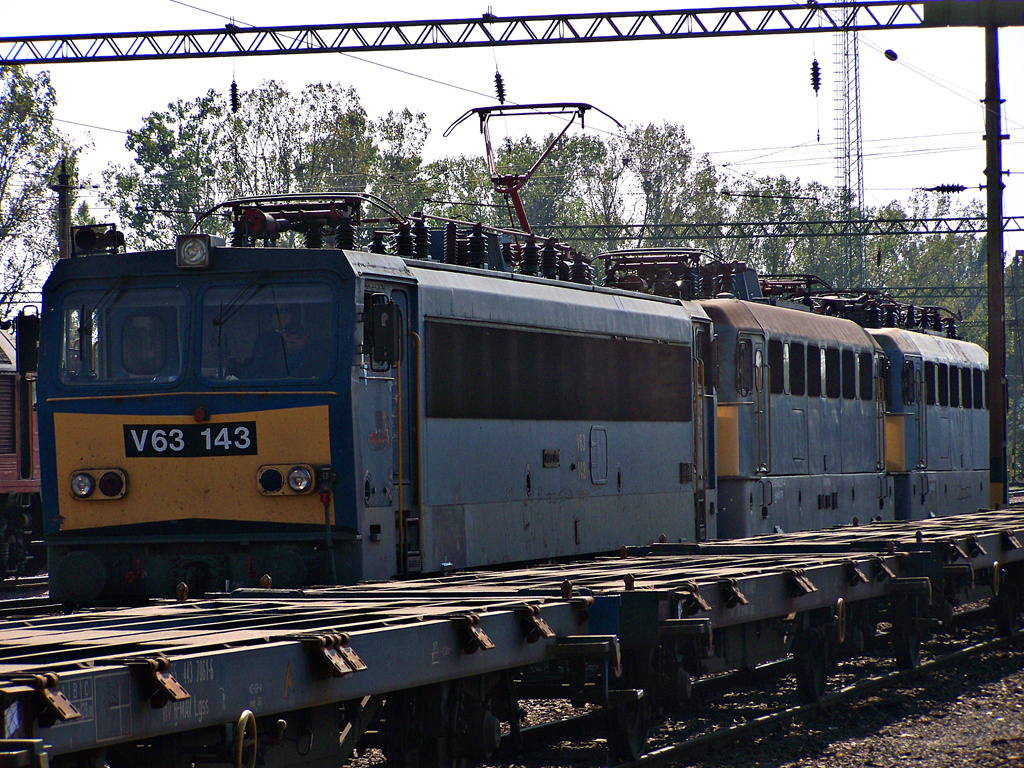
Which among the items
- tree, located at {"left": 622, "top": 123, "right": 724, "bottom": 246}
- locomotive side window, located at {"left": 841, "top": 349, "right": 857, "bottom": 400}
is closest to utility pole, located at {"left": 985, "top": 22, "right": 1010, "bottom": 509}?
locomotive side window, located at {"left": 841, "top": 349, "right": 857, "bottom": 400}

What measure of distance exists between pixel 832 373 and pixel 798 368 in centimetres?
134

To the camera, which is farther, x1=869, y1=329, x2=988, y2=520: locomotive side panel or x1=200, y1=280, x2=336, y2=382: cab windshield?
x1=869, y1=329, x2=988, y2=520: locomotive side panel

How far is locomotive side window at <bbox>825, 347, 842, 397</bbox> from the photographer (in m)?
19.2

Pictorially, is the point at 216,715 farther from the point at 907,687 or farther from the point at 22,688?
the point at 907,687

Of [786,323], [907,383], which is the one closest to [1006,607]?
[786,323]

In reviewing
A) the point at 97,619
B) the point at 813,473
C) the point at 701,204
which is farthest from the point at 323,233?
the point at 701,204

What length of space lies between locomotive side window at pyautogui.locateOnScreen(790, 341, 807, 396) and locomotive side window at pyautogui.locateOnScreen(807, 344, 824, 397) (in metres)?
0.16

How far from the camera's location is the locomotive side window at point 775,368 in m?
17.3

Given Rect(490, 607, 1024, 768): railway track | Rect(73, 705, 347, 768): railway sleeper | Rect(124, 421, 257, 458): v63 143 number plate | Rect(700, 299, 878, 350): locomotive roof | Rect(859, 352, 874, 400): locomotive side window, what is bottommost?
Rect(490, 607, 1024, 768): railway track

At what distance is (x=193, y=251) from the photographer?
10430mm

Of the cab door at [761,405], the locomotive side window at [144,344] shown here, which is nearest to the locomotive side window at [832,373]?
the cab door at [761,405]

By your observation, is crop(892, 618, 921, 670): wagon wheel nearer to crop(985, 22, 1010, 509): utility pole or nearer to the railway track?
the railway track

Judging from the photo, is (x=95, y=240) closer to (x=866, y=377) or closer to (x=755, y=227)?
(x=866, y=377)

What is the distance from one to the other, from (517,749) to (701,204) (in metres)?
59.7
